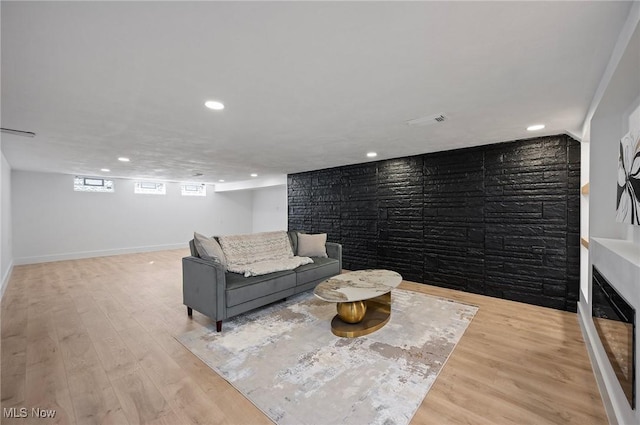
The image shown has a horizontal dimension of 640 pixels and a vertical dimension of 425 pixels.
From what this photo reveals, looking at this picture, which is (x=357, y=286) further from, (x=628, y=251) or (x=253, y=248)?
(x=628, y=251)

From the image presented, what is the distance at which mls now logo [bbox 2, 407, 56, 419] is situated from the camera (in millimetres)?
1615

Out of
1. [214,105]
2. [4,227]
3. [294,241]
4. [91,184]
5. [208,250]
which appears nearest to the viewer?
[214,105]

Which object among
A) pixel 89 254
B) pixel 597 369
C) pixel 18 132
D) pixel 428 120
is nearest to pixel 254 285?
pixel 428 120

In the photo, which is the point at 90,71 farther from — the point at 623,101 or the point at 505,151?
the point at 505,151

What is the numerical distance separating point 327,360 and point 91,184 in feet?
26.6

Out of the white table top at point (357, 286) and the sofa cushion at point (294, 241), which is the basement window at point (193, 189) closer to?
the sofa cushion at point (294, 241)

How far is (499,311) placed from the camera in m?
3.22

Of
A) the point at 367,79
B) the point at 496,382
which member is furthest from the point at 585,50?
the point at 496,382

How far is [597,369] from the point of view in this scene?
6.39ft

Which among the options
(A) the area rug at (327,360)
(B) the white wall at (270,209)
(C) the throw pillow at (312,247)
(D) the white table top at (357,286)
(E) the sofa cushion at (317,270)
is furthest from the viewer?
(B) the white wall at (270,209)

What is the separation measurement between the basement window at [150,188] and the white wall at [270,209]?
10.6ft

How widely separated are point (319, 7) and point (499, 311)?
373cm

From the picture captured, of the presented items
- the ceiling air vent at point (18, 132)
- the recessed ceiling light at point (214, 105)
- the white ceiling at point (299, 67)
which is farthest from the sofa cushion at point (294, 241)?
the ceiling air vent at point (18, 132)

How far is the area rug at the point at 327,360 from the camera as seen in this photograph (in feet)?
5.53
